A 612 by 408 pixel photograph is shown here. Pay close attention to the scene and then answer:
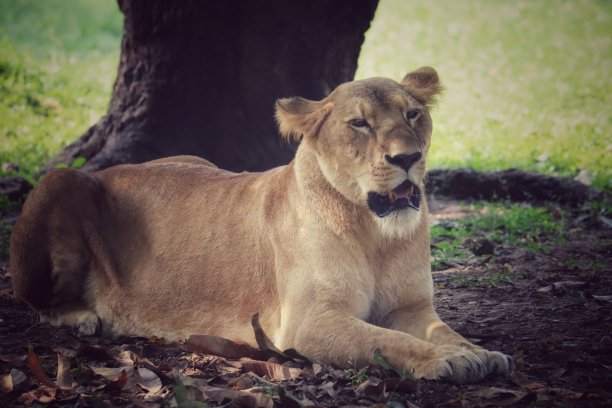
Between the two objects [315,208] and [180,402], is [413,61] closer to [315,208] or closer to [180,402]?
[315,208]

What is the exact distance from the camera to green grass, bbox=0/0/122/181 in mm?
9641

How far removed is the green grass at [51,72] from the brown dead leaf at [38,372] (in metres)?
4.67

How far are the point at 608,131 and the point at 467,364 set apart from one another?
8.03 meters

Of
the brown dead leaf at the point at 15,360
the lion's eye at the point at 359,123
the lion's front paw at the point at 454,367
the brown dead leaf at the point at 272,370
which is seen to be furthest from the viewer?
the lion's eye at the point at 359,123

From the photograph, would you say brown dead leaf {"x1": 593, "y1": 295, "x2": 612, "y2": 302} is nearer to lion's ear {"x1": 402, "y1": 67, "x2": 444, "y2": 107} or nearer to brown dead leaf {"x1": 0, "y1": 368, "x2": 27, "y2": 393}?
lion's ear {"x1": 402, "y1": 67, "x2": 444, "y2": 107}

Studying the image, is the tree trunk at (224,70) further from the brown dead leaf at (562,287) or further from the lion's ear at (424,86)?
the brown dead leaf at (562,287)

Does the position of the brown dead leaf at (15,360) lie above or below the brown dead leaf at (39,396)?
below

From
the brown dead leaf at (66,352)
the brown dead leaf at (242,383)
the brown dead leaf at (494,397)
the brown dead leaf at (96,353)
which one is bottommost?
the brown dead leaf at (66,352)

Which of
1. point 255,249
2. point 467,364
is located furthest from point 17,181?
point 467,364

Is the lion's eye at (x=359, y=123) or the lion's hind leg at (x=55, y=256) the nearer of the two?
the lion's eye at (x=359, y=123)

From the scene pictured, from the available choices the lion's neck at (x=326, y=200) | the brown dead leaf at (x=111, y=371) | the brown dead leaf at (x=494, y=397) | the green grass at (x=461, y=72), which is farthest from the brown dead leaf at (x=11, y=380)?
the green grass at (x=461, y=72)

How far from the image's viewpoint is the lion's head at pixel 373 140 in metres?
3.65

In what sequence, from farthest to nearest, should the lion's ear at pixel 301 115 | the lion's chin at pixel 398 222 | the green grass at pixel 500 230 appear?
the green grass at pixel 500 230
the lion's ear at pixel 301 115
the lion's chin at pixel 398 222

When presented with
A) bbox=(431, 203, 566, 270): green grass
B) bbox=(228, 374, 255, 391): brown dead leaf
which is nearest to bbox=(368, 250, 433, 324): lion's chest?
bbox=(228, 374, 255, 391): brown dead leaf
